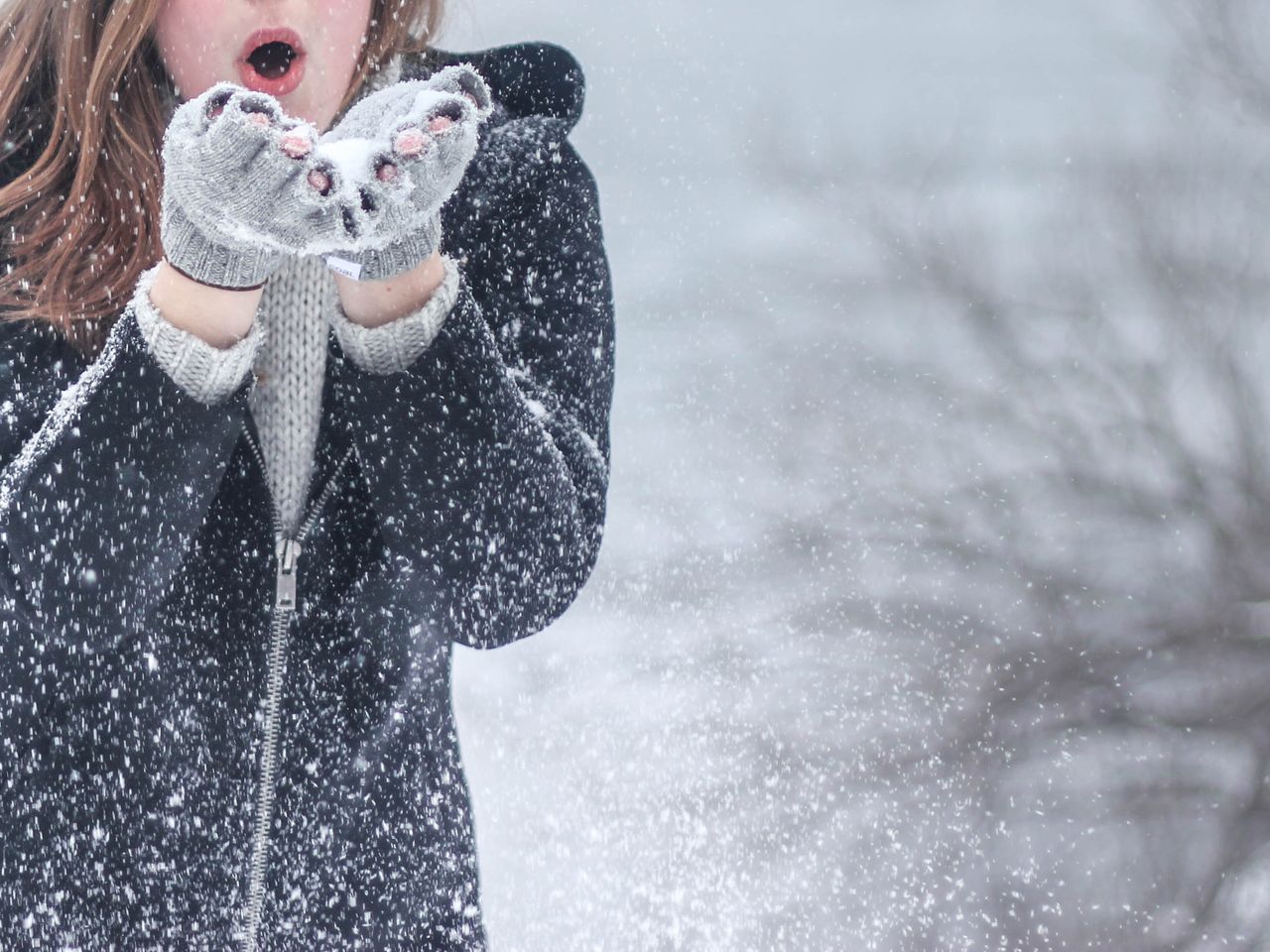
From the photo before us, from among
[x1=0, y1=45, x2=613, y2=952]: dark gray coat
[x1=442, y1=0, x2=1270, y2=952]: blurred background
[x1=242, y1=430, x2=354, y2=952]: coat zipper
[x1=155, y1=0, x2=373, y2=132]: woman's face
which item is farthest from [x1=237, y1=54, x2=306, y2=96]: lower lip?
[x1=442, y1=0, x2=1270, y2=952]: blurred background

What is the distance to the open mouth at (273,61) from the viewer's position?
77cm

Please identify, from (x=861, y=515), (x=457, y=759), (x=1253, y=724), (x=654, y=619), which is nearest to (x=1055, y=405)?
(x=861, y=515)

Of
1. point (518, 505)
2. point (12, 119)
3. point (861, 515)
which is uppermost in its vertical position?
point (12, 119)

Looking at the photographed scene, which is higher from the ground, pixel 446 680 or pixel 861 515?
pixel 446 680

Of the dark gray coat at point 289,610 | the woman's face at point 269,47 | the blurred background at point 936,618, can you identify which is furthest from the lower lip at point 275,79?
the blurred background at point 936,618

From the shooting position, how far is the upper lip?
2.52ft

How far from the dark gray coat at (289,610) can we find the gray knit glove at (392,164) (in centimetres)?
8

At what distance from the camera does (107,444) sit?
67 cm

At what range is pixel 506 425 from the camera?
2.33ft

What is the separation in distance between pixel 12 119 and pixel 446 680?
1.39 feet

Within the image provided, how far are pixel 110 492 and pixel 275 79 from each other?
26 cm

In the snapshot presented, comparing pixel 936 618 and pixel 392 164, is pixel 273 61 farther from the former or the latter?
pixel 936 618

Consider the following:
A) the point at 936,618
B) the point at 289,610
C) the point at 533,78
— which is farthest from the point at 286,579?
the point at 936,618

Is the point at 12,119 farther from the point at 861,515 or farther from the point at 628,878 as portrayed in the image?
the point at 861,515
